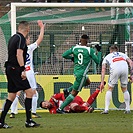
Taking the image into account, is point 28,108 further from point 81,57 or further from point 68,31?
point 68,31

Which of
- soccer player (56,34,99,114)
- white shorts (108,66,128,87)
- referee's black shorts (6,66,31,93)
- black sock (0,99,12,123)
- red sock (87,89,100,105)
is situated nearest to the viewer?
referee's black shorts (6,66,31,93)

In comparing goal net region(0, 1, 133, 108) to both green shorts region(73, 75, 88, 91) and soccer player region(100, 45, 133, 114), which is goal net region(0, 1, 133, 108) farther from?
green shorts region(73, 75, 88, 91)

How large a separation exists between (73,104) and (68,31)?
246cm

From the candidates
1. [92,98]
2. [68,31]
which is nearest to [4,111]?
[92,98]

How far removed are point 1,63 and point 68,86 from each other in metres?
2.11

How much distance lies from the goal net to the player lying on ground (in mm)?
959

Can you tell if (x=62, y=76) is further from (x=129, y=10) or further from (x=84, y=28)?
(x=129, y=10)

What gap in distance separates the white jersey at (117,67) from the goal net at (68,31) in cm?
151

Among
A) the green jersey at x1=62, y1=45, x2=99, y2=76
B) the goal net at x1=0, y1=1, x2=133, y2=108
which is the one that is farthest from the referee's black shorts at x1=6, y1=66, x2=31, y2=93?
the goal net at x1=0, y1=1, x2=133, y2=108

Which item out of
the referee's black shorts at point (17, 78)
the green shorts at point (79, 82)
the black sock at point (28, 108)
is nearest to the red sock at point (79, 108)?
the green shorts at point (79, 82)

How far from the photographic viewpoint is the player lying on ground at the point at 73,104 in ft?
53.2

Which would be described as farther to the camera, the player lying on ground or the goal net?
the goal net

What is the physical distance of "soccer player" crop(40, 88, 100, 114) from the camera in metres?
16.2

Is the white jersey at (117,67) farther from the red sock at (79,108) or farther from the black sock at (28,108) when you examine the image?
the black sock at (28,108)
